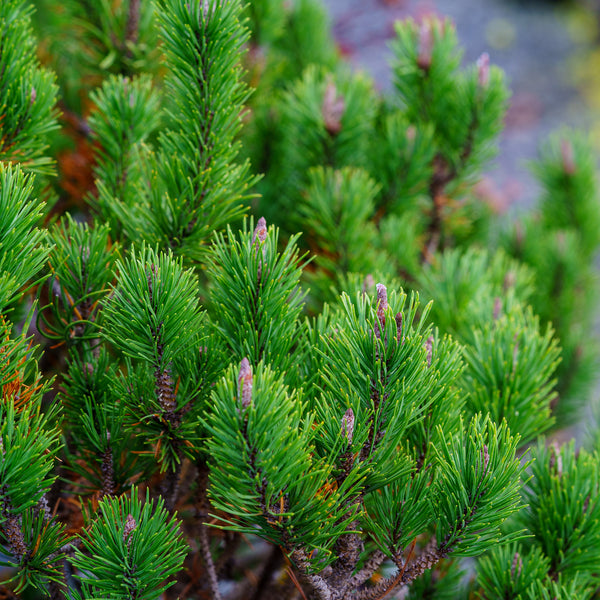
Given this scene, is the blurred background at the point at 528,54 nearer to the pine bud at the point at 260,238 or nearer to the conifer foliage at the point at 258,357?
the conifer foliage at the point at 258,357

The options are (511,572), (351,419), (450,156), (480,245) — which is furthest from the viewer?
(480,245)

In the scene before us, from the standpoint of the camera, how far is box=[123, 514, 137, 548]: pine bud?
50 cm

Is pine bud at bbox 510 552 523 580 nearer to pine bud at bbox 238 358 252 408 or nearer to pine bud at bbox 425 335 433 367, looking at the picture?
pine bud at bbox 425 335 433 367

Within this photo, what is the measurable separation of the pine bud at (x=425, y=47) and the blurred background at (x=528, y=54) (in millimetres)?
2401

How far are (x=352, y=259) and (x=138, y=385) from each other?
0.39m

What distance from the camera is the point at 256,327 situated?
564 millimetres

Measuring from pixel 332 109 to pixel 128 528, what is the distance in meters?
0.66

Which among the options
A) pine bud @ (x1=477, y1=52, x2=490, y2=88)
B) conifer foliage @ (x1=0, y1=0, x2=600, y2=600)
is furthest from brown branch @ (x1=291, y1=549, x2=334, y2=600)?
pine bud @ (x1=477, y1=52, x2=490, y2=88)

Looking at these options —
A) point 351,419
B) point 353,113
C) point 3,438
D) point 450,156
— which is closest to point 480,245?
point 450,156

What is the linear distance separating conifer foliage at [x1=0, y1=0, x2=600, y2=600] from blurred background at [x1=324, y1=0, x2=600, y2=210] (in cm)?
252

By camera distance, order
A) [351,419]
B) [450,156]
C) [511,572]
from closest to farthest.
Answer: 1. [351,419]
2. [511,572]
3. [450,156]

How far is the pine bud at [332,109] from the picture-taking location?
89 cm

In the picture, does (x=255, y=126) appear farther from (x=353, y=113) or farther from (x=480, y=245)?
(x=480, y=245)

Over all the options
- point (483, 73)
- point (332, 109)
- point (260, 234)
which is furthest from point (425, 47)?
point (260, 234)
